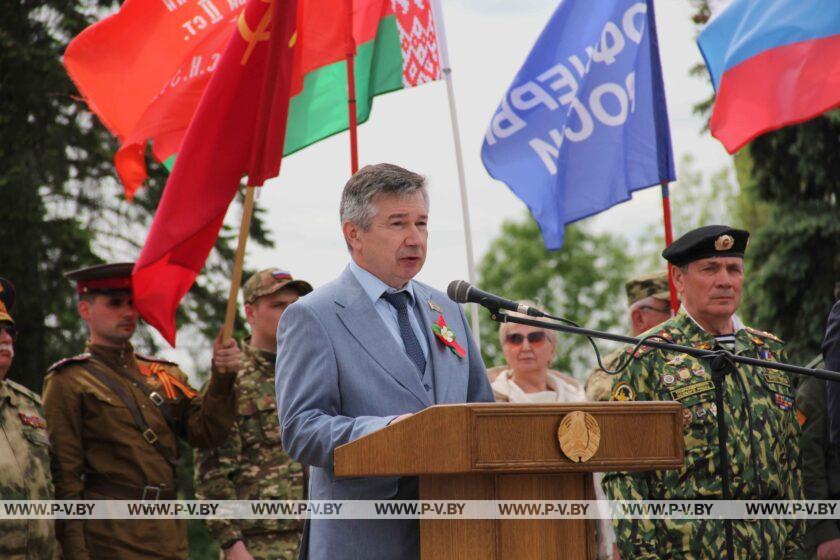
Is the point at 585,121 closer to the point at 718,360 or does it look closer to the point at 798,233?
the point at 718,360

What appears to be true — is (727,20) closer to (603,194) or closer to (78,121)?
(603,194)

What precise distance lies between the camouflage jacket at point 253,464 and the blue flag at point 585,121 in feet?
7.15

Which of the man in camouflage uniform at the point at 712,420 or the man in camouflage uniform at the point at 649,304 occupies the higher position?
the man in camouflage uniform at the point at 649,304

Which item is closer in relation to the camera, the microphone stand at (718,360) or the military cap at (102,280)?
the microphone stand at (718,360)

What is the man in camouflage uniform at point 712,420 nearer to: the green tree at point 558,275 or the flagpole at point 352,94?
the flagpole at point 352,94

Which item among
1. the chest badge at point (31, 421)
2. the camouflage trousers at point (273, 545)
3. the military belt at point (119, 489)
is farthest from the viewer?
the camouflage trousers at point (273, 545)

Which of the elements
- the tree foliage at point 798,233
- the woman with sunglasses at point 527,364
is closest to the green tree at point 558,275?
the tree foliage at point 798,233

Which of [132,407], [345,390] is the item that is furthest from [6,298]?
[345,390]

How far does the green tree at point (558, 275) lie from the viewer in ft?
181

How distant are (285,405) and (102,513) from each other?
2.79 metres

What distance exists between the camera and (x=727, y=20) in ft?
26.1

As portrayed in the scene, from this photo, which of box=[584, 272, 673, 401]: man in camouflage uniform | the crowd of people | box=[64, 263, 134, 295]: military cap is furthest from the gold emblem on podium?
box=[584, 272, 673, 401]: man in camouflage uniform

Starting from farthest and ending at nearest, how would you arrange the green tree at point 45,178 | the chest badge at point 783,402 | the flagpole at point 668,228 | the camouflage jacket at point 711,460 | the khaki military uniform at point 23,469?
the green tree at point 45,178 < the flagpole at point 668,228 < the khaki military uniform at point 23,469 < the chest badge at point 783,402 < the camouflage jacket at point 711,460

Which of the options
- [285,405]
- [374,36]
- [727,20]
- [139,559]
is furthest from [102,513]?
[727,20]
